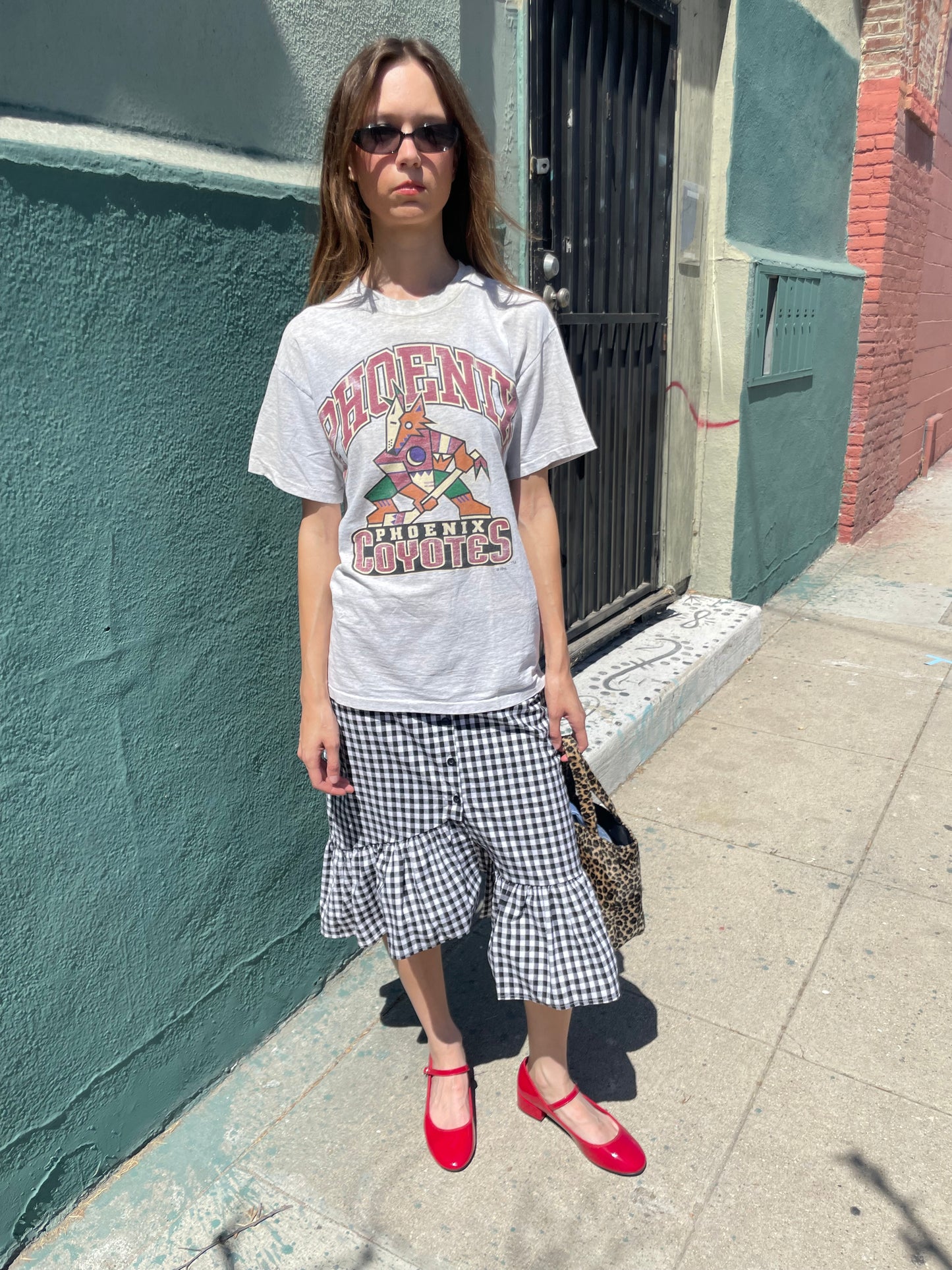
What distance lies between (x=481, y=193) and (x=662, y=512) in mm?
2863

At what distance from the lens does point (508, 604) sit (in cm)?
167

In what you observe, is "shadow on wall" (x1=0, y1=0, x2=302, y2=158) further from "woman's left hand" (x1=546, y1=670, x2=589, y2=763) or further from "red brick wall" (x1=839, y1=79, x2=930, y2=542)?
"red brick wall" (x1=839, y1=79, x2=930, y2=542)

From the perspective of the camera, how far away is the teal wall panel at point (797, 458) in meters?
4.85

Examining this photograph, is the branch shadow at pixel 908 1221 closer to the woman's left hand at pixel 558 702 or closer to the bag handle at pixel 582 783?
the bag handle at pixel 582 783

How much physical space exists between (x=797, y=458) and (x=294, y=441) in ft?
14.7

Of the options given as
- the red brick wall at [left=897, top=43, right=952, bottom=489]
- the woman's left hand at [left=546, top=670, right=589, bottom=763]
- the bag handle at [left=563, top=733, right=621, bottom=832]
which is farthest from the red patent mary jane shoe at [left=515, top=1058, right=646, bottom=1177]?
the red brick wall at [left=897, top=43, right=952, bottom=489]

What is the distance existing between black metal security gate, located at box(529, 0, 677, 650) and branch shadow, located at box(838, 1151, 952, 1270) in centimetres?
217

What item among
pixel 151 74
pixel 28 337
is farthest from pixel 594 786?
pixel 151 74

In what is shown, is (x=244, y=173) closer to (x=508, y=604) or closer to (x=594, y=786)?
(x=508, y=604)

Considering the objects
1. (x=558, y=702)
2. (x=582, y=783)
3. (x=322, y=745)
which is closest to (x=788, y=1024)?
(x=582, y=783)

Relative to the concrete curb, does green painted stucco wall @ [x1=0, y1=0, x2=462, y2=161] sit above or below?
above

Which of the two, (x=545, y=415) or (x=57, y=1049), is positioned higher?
(x=545, y=415)

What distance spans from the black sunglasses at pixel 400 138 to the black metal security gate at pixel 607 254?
147 centimetres

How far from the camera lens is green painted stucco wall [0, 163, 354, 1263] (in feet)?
5.24
